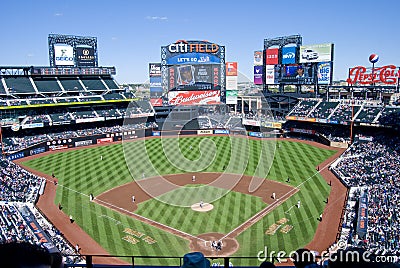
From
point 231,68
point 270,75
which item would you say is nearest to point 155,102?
point 231,68

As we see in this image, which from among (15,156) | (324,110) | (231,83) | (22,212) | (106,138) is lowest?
(22,212)

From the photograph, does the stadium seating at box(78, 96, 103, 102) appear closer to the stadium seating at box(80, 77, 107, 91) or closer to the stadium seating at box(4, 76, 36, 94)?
the stadium seating at box(80, 77, 107, 91)

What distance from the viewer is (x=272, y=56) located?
70938 mm

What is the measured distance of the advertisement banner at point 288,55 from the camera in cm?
6806

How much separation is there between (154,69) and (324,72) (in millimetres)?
34052

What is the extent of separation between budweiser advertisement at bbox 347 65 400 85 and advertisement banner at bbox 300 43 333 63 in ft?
26.9

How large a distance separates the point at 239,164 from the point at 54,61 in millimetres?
45944

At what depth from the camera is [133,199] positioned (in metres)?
31.8

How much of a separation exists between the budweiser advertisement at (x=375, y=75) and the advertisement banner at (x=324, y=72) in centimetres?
696

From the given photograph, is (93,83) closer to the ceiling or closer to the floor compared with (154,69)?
closer to the floor

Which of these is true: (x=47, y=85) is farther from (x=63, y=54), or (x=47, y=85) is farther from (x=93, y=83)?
(x=93, y=83)

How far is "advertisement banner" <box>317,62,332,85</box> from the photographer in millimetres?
63509

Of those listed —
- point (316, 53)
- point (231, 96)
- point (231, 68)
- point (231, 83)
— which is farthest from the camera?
point (231, 68)

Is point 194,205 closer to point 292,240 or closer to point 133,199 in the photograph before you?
point 133,199
